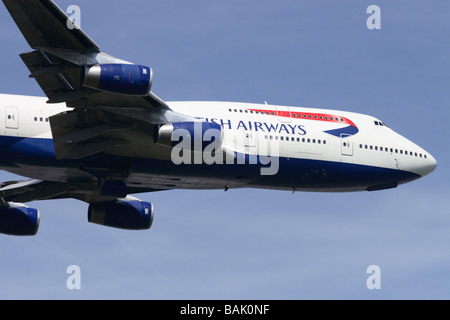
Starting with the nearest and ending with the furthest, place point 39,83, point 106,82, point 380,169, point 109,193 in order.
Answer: point 106,82
point 39,83
point 109,193
point 380,169

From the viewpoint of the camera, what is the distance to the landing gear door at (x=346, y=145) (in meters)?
45.4

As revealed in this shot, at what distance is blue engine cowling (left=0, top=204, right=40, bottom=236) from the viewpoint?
4816 cm

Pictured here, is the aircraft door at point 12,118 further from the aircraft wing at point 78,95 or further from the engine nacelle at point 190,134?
the engine nacelle at point 190,134

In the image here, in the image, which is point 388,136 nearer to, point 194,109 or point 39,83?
point 194,109

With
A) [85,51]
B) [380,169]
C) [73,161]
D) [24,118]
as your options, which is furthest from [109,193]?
[380,169]

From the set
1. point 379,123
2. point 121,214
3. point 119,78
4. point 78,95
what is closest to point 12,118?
point 78,95

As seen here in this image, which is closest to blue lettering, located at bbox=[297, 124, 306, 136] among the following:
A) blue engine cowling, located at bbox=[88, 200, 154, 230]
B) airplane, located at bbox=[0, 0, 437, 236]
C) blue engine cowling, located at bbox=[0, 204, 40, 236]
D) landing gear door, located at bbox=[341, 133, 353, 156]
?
airplane, located at bbox=[0, 0, 437, 236]

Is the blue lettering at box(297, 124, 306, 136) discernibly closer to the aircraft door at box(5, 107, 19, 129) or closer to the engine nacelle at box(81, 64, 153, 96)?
the engine nacelle at box(81, 64, 153, 96)

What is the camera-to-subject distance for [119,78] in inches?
1444

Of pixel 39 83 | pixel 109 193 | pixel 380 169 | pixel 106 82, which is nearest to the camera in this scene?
pixel 106 82

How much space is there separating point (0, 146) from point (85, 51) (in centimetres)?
572

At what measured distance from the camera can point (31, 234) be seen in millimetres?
48562

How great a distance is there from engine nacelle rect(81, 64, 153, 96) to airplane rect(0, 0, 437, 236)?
38 millimetres

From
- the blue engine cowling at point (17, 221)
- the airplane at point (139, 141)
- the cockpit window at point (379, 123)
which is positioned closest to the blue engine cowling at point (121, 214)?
the airplane at point (139, 141)
